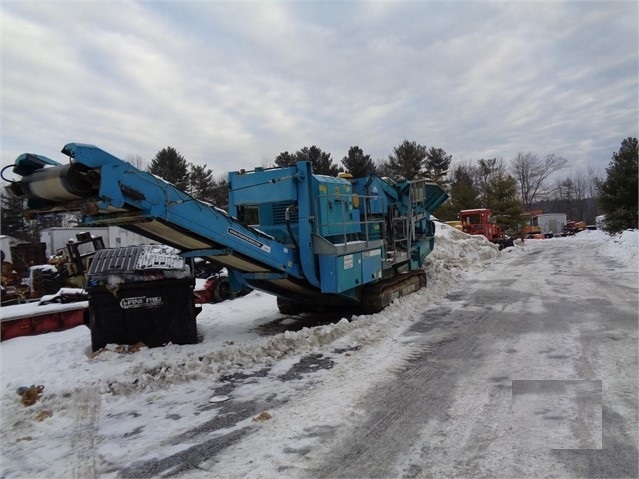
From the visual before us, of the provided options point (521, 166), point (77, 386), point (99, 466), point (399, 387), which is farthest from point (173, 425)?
point (521, 166)

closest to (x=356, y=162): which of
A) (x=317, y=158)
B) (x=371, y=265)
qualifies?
(x=317, y=158)

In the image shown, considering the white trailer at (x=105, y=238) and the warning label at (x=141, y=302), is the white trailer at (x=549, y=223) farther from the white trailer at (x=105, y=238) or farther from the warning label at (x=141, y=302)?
the warning label at (x=141, y=302)

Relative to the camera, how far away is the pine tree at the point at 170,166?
43625mm

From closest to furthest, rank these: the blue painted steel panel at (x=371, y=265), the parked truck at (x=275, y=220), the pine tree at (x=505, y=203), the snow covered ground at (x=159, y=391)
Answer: the snow covered ground at (x=159, y=391), the parked truck at (x=275, y=220), the blue painted steel panel at (x=371, y=265), the pine tree at (x=505, y=203)

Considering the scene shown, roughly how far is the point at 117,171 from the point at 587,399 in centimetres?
519

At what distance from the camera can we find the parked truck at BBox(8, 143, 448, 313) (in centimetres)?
489

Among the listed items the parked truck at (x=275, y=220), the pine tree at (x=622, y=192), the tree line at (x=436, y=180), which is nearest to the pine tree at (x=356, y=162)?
the tree line at (x=436, y=180)

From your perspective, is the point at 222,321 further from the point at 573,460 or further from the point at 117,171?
the point at 573,460

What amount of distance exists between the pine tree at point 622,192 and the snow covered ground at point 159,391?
27646 millimetres

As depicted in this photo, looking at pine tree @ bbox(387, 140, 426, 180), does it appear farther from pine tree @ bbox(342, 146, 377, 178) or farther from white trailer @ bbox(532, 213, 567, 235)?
white trailer @ bbox(532, 213, 567, 235)

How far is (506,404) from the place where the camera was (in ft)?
14.2

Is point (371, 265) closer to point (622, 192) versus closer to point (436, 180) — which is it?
point (622, 192)

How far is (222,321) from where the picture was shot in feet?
28.8

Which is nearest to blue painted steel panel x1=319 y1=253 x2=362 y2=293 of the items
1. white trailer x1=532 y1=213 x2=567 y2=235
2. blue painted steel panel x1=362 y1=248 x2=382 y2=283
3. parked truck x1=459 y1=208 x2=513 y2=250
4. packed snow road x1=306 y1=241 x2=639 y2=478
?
blue painted steel panel x1=362 y1=248 x2=382 y2=283
